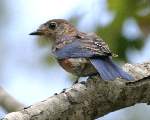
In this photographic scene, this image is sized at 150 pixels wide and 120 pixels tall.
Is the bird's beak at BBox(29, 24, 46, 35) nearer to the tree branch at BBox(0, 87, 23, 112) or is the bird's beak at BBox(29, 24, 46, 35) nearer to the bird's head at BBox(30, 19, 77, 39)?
the bird's head at BBox(30, 19, 77, 39)

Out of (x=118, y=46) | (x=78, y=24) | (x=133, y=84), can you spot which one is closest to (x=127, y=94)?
(x=133, y=84)

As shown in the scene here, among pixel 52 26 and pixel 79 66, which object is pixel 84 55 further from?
pixel 52 26

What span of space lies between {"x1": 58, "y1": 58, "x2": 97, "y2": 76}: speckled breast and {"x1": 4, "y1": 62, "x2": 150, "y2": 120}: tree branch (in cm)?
45

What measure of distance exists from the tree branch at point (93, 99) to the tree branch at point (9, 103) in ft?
2.45

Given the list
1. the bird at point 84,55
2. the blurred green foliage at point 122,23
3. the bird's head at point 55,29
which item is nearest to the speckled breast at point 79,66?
the bird at point 84,55

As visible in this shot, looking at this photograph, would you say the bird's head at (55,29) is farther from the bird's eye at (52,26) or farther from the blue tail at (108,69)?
the blue tail at (108,69)

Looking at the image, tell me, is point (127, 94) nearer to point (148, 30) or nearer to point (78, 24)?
point (148, 30)

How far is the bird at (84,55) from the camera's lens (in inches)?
162

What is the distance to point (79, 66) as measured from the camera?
14.6ft

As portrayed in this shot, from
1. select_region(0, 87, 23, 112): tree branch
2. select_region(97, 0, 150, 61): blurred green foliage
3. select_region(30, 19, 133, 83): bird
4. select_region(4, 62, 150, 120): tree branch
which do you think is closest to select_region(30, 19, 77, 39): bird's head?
select_region(30, 19, 133, 83): bird

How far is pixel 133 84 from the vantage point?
3727 mm

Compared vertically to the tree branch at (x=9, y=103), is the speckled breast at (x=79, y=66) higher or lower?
higher

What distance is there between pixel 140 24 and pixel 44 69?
1216 mm

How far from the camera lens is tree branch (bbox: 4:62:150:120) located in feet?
11.2
